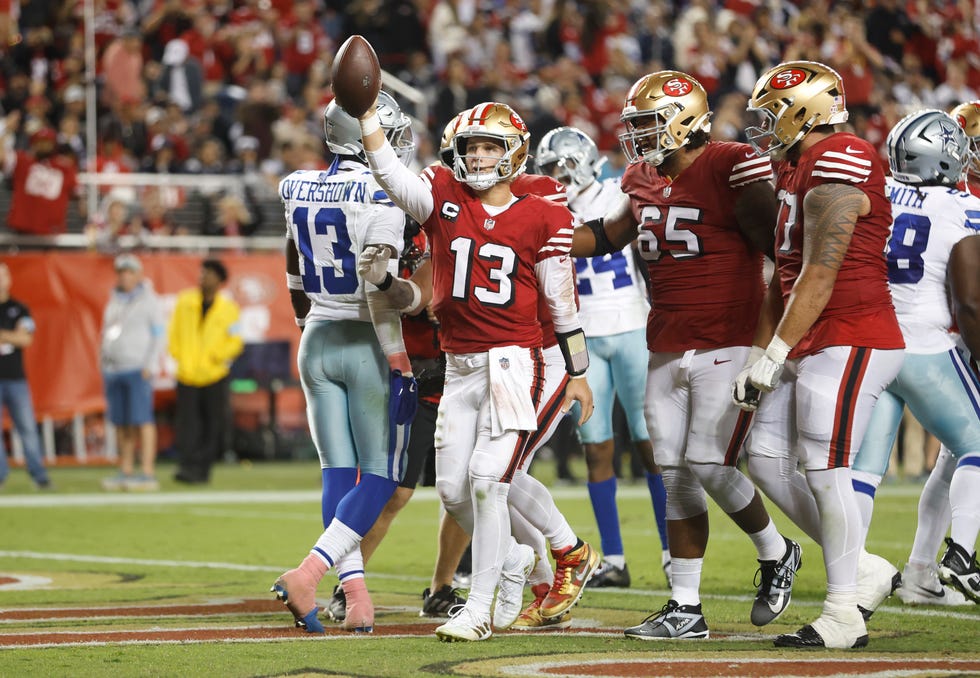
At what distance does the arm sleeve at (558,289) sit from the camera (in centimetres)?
535

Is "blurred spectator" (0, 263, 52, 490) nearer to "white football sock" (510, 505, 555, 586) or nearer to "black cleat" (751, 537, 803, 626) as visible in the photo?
"white football sock" (510, 505, 555, 586)

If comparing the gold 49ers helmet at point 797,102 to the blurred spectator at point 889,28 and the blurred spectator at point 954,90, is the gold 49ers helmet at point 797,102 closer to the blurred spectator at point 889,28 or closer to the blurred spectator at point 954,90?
the blurred spectator at point 954,90

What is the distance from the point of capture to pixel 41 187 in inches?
584

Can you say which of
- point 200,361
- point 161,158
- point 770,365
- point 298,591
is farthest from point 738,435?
point 161,158

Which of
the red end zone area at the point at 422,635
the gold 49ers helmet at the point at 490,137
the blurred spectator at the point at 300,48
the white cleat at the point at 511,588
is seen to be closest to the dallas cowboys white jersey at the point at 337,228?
the gold 49ers helmet at the point at 490,137

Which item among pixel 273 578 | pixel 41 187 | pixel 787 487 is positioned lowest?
pixel 273 578

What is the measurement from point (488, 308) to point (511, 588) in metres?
1.08

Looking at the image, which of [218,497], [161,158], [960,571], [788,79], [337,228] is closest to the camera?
[788,79]

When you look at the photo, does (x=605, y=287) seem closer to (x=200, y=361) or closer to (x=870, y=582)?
(x=870, y=582)

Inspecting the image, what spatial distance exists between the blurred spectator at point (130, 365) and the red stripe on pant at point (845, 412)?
29.9 feet

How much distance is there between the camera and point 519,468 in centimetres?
539

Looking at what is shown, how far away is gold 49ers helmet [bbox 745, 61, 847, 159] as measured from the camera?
5121mm

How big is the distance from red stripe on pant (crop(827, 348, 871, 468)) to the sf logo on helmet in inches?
46.5

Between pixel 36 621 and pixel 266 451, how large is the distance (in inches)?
415
